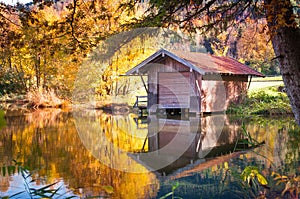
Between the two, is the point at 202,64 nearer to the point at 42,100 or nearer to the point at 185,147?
the point at 185,147

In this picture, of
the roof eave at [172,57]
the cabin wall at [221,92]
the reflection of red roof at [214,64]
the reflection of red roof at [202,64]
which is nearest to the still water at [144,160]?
the roof eave at [172,57]

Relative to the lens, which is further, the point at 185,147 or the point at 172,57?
the point at 172,57

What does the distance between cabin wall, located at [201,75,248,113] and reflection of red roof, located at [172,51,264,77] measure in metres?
0.55

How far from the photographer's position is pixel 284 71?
4.05m

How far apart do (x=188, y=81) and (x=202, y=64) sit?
1.13 metres

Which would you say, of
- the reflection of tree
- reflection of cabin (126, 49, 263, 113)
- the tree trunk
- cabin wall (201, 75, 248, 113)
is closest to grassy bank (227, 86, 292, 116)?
cabin wall (201, 75, 248, 113)

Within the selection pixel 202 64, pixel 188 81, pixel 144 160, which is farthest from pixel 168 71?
pixel 144 160

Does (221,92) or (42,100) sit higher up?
(221,92)

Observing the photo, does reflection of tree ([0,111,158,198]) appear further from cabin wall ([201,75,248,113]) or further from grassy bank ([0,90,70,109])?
grassy bank ([0,90,70,109])

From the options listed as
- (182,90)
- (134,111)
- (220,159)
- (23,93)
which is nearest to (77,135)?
(220,159)

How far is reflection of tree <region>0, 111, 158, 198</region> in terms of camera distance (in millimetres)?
5875

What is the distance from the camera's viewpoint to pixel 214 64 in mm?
20391

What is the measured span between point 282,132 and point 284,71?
27.8 ft

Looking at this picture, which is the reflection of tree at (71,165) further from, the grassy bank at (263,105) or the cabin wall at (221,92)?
the grassy bank at (263,105)
